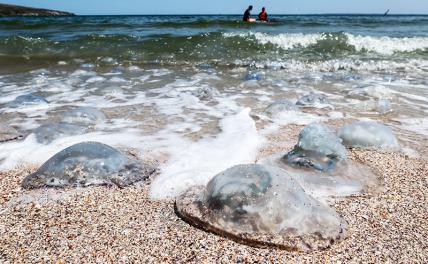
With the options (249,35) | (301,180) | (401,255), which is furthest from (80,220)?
(249,35)

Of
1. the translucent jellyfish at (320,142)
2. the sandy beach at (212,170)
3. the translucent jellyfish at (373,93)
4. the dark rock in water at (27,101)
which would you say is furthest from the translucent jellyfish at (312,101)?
Answer: the dark rock in water at (27,101)

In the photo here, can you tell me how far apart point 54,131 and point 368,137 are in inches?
75.1

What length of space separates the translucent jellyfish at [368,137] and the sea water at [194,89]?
38 cm

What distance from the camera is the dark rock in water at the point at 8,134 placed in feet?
7.72

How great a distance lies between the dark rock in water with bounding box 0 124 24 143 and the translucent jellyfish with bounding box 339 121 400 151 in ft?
6.53

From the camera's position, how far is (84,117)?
8.96 ft

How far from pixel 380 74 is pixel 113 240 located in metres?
4.75

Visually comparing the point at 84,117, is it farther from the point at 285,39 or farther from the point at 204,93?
the point at 285,39

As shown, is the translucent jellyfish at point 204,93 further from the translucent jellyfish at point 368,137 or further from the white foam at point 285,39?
the white foam at point 285,39

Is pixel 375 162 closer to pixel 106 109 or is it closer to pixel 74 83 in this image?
pixel 106 109

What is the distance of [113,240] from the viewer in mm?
Result: 1341

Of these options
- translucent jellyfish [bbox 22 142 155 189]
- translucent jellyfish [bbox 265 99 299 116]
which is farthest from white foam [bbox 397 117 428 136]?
translucent jellyfish [bbox 22 142 155 189]

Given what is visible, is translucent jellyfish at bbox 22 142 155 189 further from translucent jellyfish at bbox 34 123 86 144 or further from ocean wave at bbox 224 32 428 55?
ocean wave at bbox 224 32 428 55

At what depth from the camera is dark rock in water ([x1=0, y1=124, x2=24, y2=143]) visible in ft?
7.72
